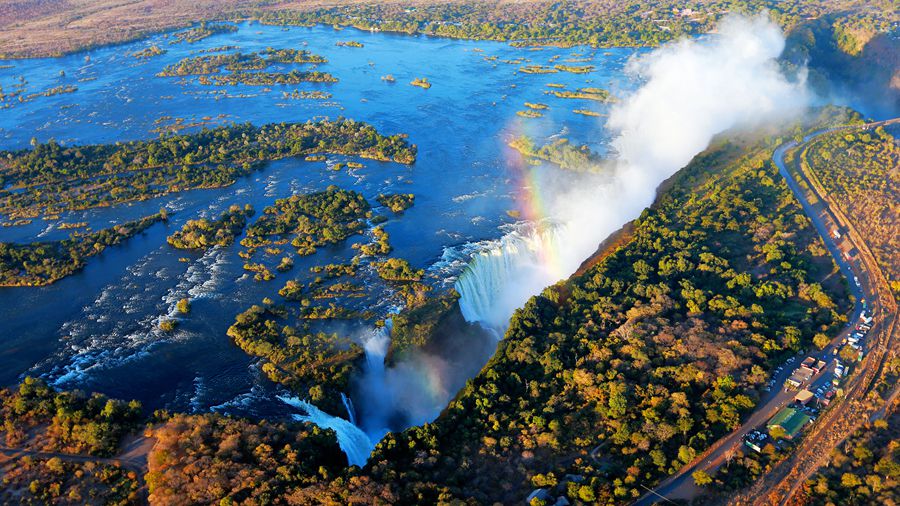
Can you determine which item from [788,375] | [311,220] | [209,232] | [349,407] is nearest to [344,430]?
[349,407]

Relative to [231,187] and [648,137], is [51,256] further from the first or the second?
[648,137]

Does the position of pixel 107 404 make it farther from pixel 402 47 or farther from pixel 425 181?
pixel 402 47

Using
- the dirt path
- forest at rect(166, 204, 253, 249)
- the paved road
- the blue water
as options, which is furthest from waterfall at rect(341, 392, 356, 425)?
forest at rect(166, 204, 253, 249)

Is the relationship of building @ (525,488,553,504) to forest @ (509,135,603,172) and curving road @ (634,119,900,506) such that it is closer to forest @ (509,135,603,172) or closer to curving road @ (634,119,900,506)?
curving road @ (634,119,900,506)

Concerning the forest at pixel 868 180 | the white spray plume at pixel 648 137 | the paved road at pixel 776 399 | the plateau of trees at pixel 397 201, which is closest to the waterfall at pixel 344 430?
the white spray plume at pixel 648 137

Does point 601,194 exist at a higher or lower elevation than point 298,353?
higher

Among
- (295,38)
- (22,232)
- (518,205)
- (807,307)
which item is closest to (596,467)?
(807,307)

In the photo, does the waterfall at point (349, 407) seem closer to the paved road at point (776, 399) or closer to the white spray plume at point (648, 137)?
the white spray plume at point (648, 137)
